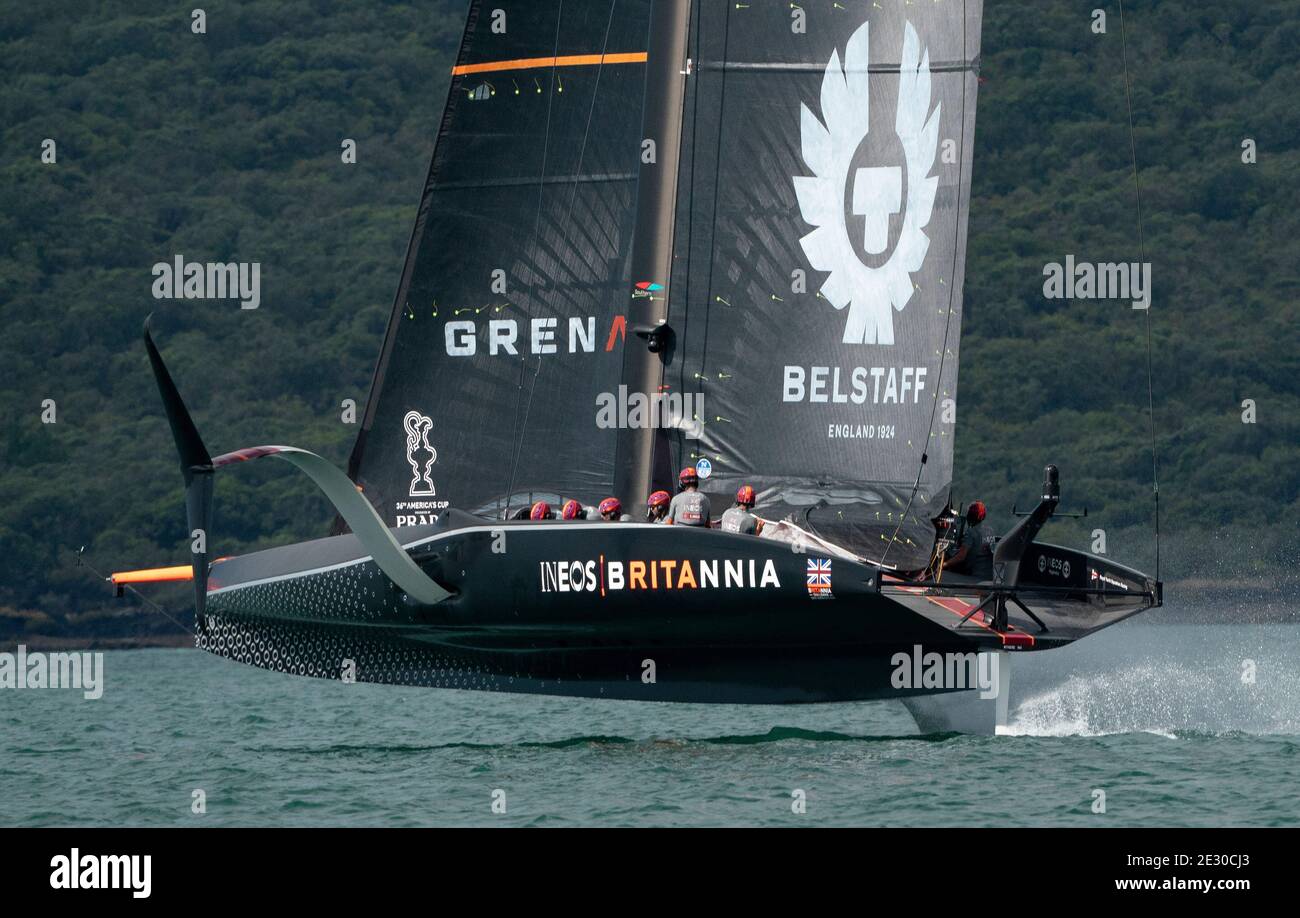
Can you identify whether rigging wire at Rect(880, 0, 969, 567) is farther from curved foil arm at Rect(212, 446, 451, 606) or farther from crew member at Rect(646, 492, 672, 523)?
curved foil arm at Rect(212, 446, 451, 606)

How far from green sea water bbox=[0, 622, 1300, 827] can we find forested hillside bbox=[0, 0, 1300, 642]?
111ft

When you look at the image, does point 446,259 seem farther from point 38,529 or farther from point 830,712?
point 38,529

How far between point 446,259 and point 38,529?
139ft

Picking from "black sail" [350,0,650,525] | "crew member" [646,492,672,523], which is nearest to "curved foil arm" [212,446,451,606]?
"crew member" [646,492,672,523]

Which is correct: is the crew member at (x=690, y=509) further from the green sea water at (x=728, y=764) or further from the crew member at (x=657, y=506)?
the green sea water at (x=728, y=764)

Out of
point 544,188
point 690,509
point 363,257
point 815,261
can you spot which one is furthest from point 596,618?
point 363,257

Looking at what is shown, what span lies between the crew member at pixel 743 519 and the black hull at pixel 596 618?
39 cm

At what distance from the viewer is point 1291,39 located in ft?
242

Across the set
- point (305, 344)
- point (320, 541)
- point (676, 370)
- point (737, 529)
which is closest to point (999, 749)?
point (737, 529)

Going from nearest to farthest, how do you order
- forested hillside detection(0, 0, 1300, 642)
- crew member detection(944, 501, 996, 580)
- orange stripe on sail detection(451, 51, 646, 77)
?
crew member detection(944, 501, 996, 580) < orange stripe on sail detection(451, 51, 646, 77) < forested hillside detection(0, 0, 1300, 642)

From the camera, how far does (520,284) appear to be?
1756 centimetres

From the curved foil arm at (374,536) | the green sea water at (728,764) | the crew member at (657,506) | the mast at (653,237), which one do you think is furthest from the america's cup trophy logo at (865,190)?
the curved foil arm at (374,536)

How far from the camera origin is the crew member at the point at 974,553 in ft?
50.8

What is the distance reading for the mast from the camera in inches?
629
